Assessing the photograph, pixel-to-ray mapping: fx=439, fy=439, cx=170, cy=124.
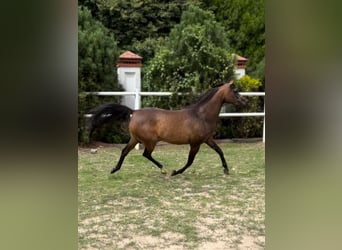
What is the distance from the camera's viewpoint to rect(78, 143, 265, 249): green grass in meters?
2.32

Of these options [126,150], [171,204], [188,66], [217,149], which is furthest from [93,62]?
[171,204]

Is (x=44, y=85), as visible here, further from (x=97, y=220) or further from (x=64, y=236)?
(x=97, y=220)

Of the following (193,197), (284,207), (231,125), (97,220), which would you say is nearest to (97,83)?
(231,125)

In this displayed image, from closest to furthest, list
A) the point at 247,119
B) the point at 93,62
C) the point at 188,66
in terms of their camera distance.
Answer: the point at 93,62 < the point at 188,66 < the point at 247,119

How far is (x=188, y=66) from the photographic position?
5.90 metres

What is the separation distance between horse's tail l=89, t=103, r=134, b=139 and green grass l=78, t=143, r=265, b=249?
503 millimetres

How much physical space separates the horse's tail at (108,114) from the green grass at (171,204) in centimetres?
50

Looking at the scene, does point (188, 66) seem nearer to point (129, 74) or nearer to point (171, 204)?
point (129, 74)

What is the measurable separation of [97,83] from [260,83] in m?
2.33

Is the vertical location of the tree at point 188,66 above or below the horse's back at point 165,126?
above

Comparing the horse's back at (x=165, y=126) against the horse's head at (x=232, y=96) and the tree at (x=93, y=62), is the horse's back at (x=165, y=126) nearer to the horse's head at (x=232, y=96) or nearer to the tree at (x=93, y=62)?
the horse's head at (x=232, y=96)

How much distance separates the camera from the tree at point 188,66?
581cm

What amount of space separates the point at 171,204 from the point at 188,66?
3.12 metres

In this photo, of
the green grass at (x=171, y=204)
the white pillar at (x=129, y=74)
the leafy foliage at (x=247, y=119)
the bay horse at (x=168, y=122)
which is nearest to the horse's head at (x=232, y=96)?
the bay horse at (x=168, y=122)
